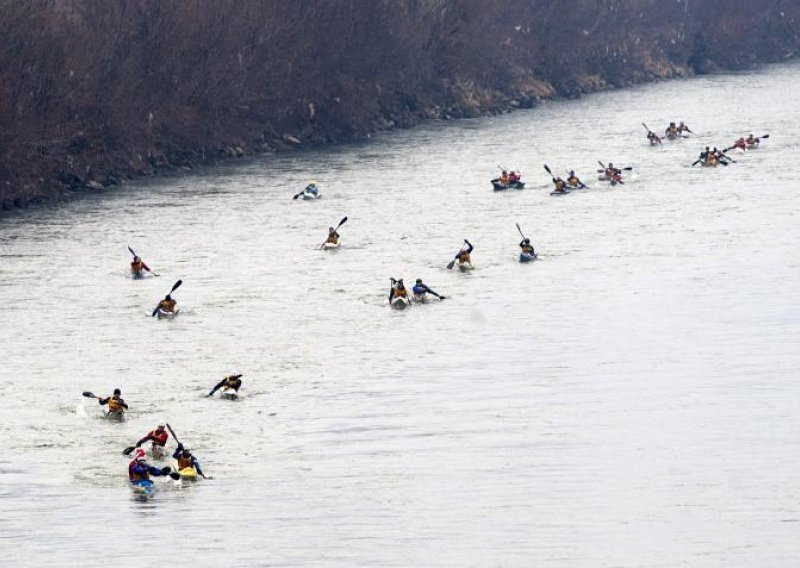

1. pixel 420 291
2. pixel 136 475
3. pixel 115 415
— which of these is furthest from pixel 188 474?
pixel 420 291

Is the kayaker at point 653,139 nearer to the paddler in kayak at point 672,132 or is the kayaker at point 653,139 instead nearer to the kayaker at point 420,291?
the paddler in kayak at point 672,132

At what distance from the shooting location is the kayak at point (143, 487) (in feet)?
119

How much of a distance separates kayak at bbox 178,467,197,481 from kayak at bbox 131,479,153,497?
0.74m

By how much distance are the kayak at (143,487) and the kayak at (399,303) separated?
1667cm

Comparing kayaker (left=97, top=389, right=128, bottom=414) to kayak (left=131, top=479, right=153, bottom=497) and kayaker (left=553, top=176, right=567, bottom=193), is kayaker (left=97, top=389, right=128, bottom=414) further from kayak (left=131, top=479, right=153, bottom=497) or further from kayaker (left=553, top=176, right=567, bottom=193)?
kayaker (left=553, top=176, right=567, bottom=193)

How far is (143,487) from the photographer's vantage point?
119ft

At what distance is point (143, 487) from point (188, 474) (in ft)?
3.42

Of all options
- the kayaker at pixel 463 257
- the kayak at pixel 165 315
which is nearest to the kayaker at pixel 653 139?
the kayaker at pixel 463 257

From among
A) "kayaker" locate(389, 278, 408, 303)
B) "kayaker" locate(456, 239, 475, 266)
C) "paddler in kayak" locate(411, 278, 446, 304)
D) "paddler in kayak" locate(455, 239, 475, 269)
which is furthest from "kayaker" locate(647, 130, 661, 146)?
"kayaker" locate(389, 278, 408, 303)

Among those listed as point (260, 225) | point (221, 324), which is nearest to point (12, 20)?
point (260, 225)

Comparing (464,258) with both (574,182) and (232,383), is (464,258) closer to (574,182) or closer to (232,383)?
(232,383)

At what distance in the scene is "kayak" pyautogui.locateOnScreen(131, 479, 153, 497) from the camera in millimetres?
36281

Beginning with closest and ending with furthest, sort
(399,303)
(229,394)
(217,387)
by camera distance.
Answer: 1. (229,394)
2. (217,387)
3. (399,303)

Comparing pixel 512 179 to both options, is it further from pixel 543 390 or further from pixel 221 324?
pixel 543 390
